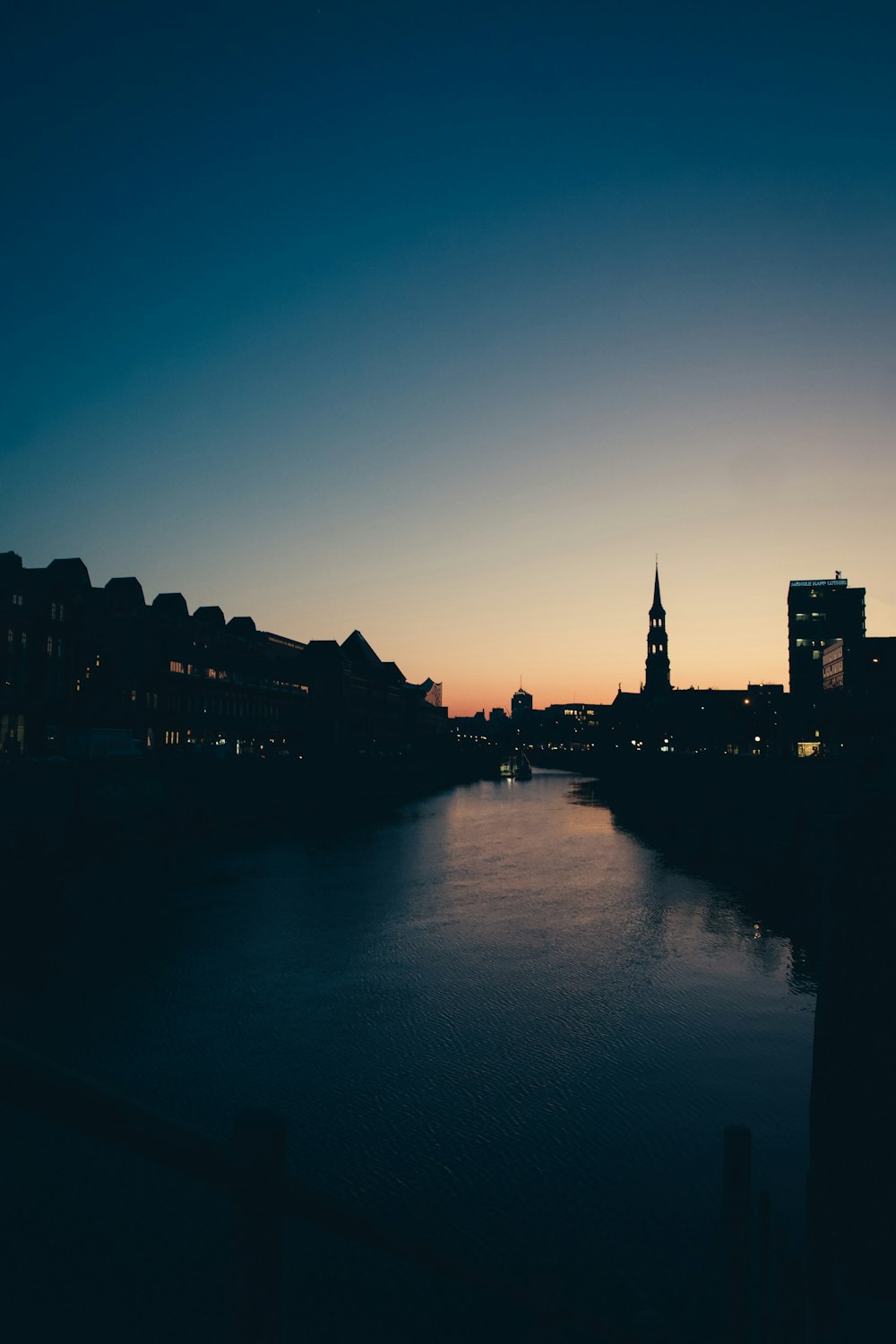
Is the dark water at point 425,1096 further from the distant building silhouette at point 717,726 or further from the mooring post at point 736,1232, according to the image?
the distant building silhouette at point 717,726

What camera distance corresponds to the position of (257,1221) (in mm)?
2725

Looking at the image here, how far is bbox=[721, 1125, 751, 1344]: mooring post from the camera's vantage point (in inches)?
292

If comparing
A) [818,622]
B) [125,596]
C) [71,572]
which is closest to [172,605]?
[125,596]

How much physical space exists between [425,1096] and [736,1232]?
1004cm

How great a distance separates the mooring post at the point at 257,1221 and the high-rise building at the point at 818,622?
177 m

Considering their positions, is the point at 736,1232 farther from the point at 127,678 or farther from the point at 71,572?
the point at 71,572

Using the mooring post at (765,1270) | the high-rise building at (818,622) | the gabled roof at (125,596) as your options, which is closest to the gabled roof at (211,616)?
the gabled roof at (125,596)

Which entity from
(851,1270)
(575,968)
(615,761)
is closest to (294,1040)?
(575,968)

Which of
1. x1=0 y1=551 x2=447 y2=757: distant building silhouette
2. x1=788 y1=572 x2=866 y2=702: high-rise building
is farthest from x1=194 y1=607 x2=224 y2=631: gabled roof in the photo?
x1=788 y1=572 x2=866 y2=702: high-rise building

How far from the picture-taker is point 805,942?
31203 millimetres

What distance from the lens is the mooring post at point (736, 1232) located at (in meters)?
7.43

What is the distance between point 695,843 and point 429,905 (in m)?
31.4

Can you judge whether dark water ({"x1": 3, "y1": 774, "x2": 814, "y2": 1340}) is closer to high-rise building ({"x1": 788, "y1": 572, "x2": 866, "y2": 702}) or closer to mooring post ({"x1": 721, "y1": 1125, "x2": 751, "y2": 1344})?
mooring post ({"x1": 721, "y1": 1125, "x2": 751, "y2": 1344})

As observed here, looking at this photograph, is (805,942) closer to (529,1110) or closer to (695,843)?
(529,1110)
